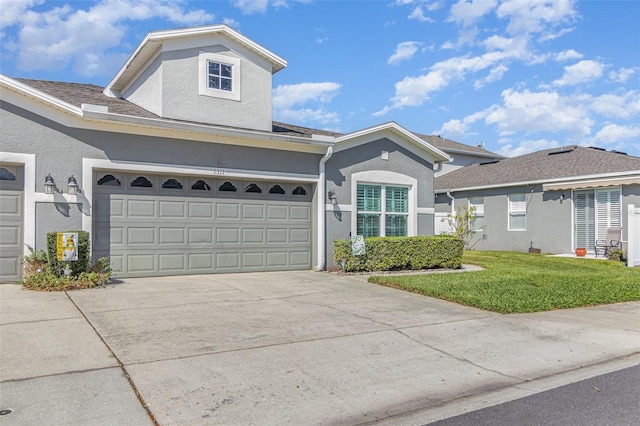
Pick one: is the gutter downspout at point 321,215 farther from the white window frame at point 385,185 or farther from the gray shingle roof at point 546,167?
the gray shingle roof at point 546,167

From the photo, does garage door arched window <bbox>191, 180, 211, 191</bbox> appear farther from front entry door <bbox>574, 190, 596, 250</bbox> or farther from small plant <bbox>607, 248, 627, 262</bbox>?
front entry door <bbox>574, 190, 596, 250</bbox>

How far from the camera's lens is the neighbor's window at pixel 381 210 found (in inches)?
542

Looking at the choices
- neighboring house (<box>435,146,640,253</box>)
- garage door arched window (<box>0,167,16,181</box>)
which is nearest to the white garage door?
garage door arched window (<box>0,167,16,181</box>)

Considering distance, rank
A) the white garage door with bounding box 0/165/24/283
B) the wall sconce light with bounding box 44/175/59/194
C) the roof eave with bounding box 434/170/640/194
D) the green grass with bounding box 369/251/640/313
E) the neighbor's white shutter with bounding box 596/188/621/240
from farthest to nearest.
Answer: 1. the neighbor's white shutter with bounding box 596/188/621/240
2. the roof eave with bounding box 434/170/640/194
3. the wall sconce light with bounding box 44/175/59/194
4. the white garage door with bounding box 0/165/24/283
5. the green grass with bounding box 369/251/640/313

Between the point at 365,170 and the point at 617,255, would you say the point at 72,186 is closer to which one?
the point at 365,170

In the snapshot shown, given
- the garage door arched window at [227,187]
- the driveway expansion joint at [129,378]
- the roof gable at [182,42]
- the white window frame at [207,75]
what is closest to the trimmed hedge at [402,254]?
the garage door arched window at [227,187]

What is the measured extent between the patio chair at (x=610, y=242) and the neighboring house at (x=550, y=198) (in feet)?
0.61

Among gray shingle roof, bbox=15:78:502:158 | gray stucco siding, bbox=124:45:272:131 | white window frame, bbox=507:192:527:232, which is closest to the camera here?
gray shingle roof, bbox=15:78:502:158

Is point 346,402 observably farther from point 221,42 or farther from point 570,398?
point 221,42

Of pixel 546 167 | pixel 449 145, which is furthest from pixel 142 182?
pixel 449 145

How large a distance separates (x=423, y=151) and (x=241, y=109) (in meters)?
5.72

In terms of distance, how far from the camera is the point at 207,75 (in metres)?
12.0

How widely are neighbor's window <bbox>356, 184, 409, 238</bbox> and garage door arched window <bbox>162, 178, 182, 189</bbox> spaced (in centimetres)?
496

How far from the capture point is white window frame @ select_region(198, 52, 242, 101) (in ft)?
39.2
